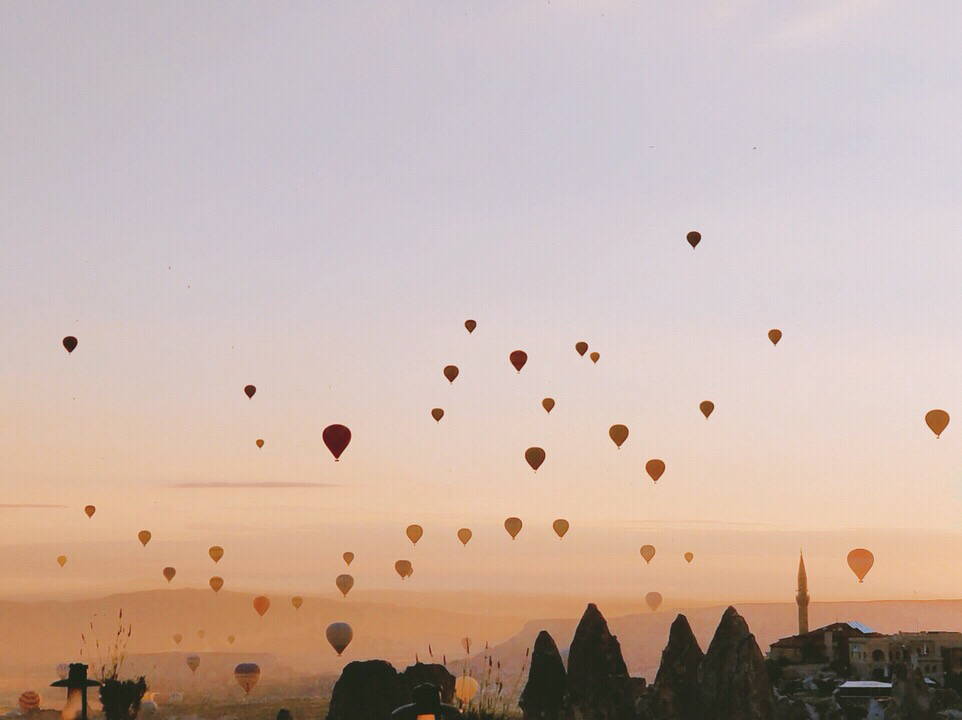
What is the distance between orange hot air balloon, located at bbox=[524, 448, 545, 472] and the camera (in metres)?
76.6

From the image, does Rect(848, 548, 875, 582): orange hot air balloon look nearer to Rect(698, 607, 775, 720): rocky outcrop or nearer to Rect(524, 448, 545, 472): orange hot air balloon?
Rect(698, 607, 775, 720): rocky outcrop

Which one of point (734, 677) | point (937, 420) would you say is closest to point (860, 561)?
point (734, 677)

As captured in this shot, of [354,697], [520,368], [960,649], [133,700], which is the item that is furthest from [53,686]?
[960,649]

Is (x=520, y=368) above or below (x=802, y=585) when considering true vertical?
above

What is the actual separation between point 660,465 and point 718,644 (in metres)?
26.2

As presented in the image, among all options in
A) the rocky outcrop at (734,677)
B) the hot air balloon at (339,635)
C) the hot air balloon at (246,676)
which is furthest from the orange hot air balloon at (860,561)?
the hot air balloon at (246,676)

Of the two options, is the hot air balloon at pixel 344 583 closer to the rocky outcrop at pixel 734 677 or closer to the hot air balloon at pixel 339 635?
the hot air balloon at pixel 339 635

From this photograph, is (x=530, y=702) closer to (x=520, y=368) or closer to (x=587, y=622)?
(x=587, y=622)

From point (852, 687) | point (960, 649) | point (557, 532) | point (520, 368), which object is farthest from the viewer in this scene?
point (960, 649)

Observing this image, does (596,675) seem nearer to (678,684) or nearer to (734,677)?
(678,684)

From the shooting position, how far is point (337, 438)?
68.4m

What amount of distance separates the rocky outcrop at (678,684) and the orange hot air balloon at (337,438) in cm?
4228

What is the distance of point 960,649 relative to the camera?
413ft

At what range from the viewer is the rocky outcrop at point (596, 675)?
9950cm
